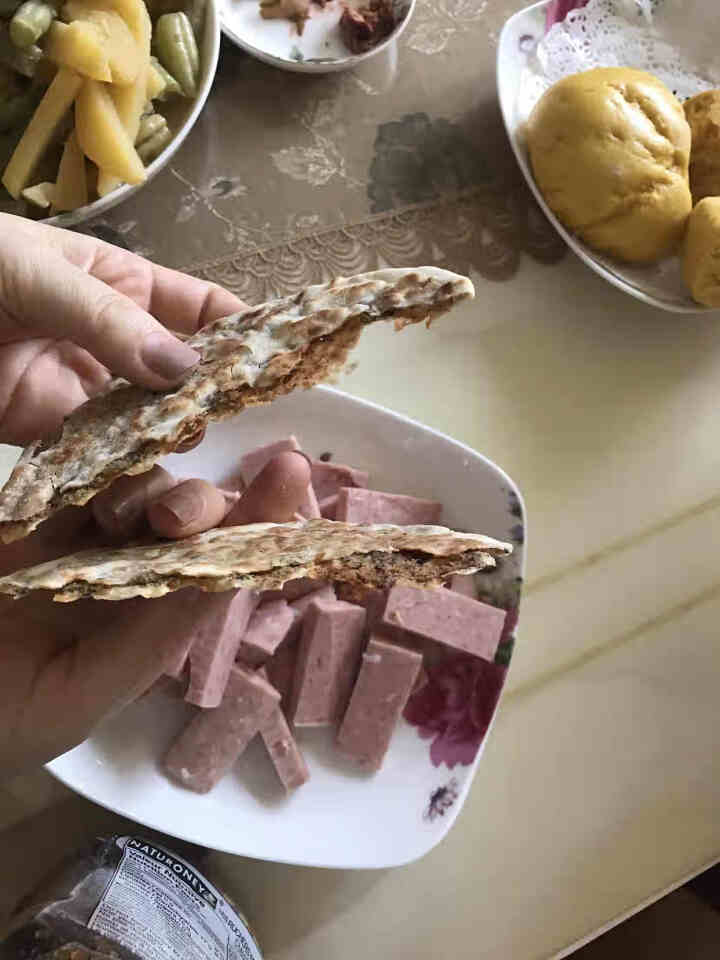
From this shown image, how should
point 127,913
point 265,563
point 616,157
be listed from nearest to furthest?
point 265,563 → point 127,913 → point 616,157

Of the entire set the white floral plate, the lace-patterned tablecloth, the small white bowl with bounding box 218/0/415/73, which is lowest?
the white floral plate

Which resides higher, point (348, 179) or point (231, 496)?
point (348, 179)

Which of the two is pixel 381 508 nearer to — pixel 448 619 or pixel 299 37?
pixel 448 619

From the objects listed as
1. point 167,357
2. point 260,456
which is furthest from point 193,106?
point 167,357

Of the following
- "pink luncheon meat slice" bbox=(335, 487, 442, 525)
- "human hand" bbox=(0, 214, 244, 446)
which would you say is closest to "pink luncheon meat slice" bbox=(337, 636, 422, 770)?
"pink luncheon meat slice" bbox=(335, 487, 442, 525)

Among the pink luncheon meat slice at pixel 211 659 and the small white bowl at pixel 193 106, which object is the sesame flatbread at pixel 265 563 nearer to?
the pink luncheon meat slice at pixel 211 659

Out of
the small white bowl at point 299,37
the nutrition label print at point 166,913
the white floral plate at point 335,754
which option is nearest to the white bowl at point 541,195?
the small white bowl at point 299,37

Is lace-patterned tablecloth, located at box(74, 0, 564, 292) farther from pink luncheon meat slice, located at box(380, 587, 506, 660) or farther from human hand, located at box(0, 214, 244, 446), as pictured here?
pink luncheon meat slice, located at box(380, 587, 506, 660)
